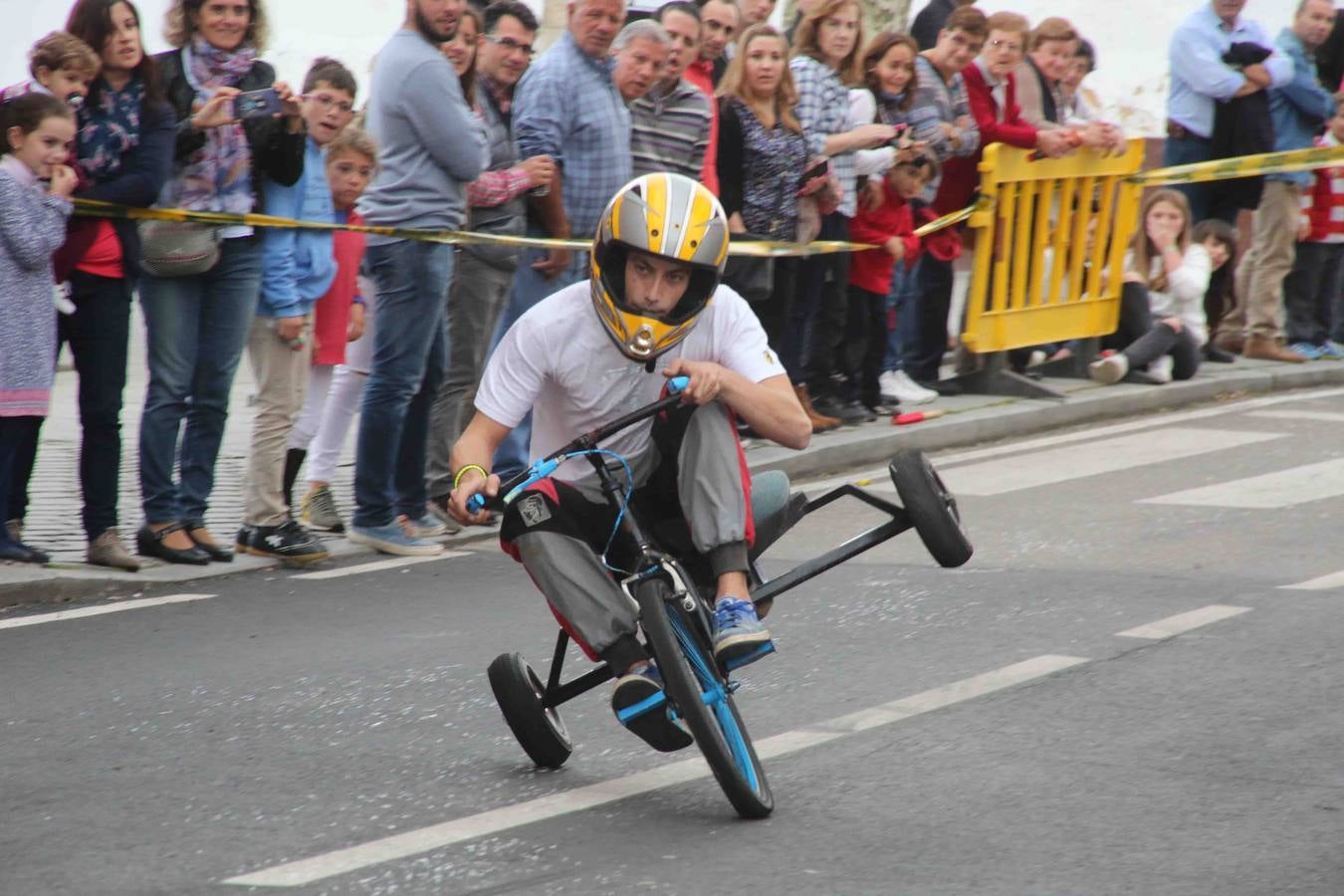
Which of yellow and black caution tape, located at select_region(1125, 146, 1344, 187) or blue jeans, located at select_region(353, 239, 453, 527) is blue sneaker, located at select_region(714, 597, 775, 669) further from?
yellow and black caution tape, located at select_region(1125, 146, 1344, 187)

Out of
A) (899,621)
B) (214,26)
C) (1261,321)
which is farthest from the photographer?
(1261,321)

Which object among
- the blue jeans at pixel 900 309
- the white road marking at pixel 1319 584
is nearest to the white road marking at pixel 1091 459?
the blue jeans at pixel 900 309

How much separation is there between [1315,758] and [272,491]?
4.64 metres

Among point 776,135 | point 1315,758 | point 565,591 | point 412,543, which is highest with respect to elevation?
point 776,135

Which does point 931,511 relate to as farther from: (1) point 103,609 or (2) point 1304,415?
(2) point 1304,415

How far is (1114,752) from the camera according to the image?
214 inches

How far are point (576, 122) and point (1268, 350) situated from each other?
7.19 m

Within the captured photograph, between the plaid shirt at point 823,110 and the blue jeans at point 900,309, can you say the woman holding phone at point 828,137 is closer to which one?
the plaid shirt at point 823,110

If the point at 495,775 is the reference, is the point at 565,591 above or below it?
above

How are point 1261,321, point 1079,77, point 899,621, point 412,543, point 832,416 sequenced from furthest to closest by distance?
point 1261,321 → point 1079,77 → point 832,416 → point 412,543 → point 899,621

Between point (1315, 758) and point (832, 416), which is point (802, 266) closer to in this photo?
point (832, 416)

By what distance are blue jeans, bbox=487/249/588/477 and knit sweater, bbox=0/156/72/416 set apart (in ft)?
8.55

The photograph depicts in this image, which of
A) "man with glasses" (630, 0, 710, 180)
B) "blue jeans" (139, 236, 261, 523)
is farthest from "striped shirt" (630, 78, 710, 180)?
"blue jeans" (139, 236, 261, 523)

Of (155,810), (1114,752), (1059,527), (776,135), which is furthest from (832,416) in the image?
(155,810)
